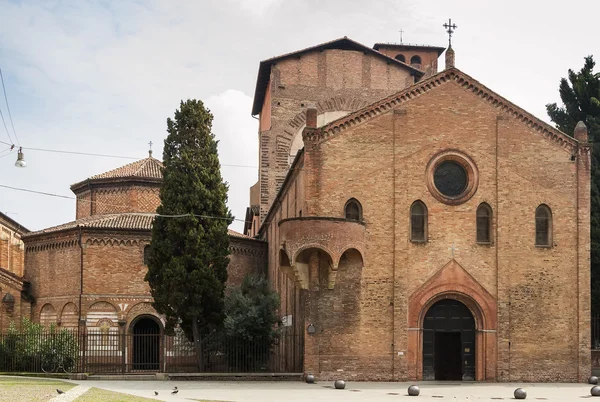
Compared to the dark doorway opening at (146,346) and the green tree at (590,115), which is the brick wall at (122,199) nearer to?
the dark doorway opening at (146,346)

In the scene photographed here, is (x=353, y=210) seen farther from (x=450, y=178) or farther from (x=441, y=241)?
(x=450, y=178)

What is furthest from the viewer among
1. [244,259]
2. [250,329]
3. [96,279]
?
[244,259]

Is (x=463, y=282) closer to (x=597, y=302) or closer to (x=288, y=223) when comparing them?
(x=288, y=223)

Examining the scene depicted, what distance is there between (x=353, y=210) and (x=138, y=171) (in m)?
18.7

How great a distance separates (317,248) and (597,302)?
47.7 feet

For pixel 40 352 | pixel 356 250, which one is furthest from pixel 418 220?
pixel 40 352

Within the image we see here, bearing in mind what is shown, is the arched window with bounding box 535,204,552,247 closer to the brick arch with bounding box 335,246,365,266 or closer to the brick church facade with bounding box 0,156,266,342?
the brick arch with bounding box 335,246,365,266

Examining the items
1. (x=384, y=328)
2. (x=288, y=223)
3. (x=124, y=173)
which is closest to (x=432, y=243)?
(x=384, y=328)

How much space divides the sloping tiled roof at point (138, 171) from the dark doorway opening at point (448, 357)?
20178 millimetres

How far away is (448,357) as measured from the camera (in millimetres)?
28875

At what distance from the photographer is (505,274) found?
2883 cm

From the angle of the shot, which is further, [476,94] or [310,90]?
[310,90]

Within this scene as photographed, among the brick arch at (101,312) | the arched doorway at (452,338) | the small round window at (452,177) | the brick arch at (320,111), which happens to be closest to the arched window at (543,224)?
the small round window at (452,177)

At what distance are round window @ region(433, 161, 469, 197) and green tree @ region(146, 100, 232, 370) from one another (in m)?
8.18
